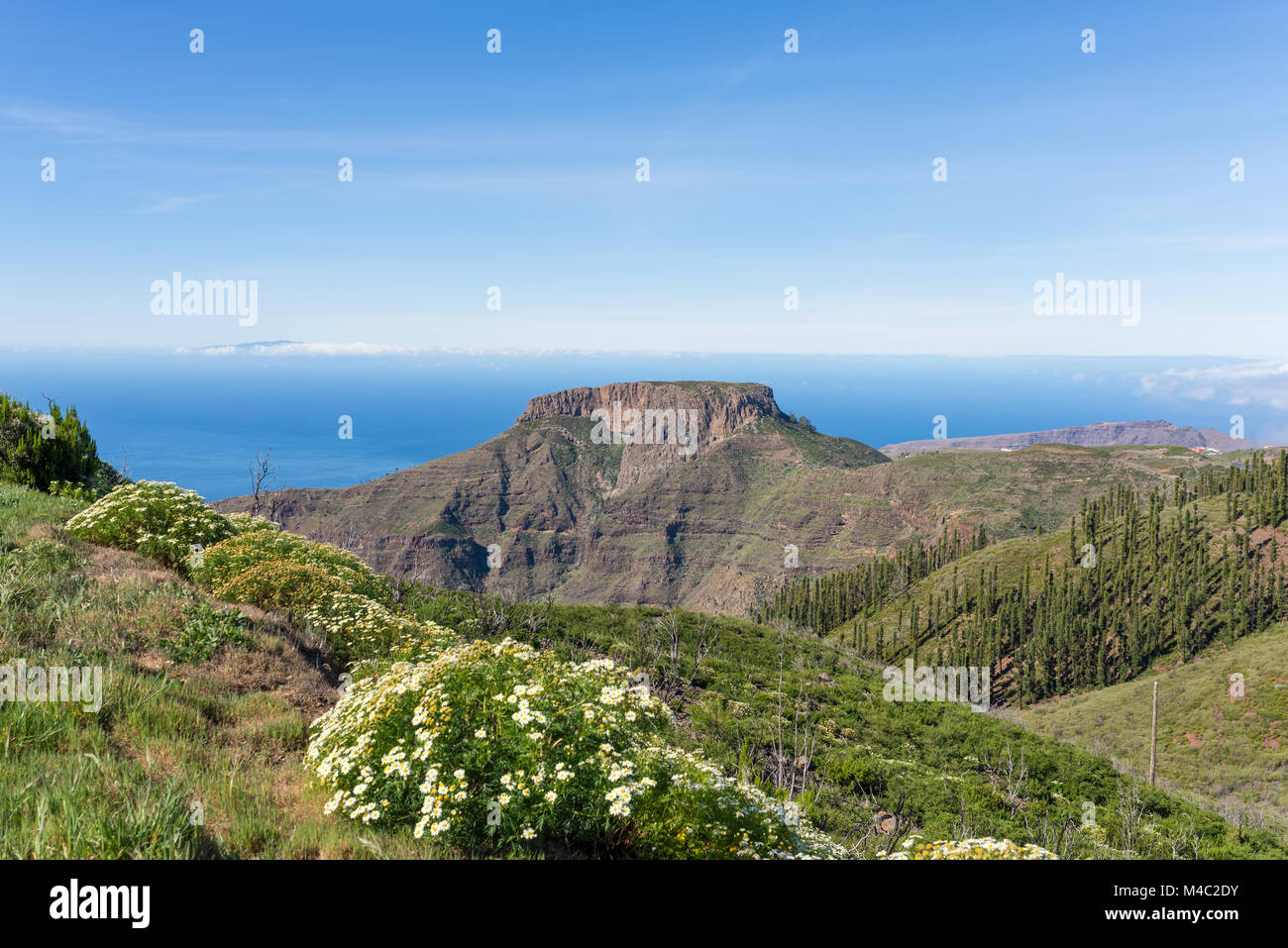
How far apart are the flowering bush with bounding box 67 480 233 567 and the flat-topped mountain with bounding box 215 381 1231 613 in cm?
9981

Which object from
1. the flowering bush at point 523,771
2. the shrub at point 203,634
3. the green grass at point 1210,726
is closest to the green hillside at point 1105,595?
the green grass at point 1210,726

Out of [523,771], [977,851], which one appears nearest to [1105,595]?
[977,851]

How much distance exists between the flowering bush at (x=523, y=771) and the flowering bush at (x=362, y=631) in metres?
4.15

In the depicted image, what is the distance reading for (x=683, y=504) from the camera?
537 ft

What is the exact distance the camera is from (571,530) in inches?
6639

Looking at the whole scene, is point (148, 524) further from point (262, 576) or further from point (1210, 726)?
point (1210, 726)

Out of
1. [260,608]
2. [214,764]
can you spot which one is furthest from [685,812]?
[260,608]

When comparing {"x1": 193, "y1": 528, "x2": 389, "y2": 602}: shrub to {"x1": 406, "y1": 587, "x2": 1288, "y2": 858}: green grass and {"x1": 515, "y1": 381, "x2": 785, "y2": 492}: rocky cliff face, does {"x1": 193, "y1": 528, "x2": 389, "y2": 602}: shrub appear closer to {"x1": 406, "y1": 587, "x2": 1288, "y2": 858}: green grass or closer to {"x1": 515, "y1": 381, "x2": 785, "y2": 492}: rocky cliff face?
{"x1": 406, "y1": 587, "x2": 1288, "y2": 858}: green grass

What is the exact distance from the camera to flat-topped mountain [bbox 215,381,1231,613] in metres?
115

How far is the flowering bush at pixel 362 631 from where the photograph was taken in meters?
9.25

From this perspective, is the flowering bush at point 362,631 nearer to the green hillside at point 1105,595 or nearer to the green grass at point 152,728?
the green grass at point 152,728

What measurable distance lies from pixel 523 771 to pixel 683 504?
160 meters

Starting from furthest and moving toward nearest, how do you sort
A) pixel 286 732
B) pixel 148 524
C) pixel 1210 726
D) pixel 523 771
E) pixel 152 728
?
pixel 1210 726 < pixel 148 524 < pixel 286 732 < pixel 152 728 < pixel 523 771
